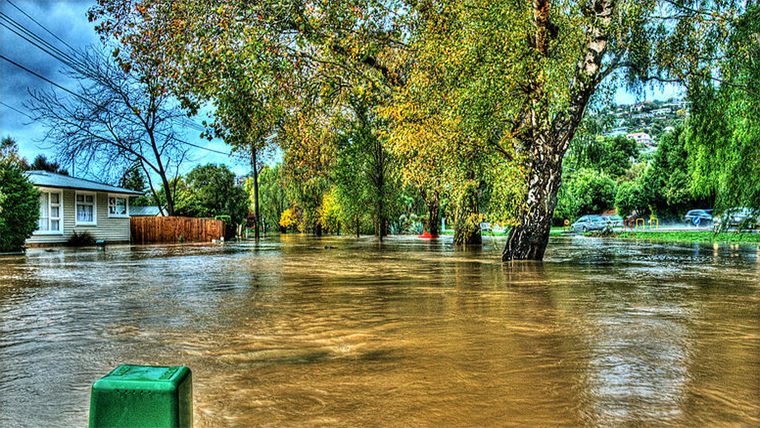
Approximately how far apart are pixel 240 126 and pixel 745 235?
30200 mm

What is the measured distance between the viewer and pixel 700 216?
4366 centimetres

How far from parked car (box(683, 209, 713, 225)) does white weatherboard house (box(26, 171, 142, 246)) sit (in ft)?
152

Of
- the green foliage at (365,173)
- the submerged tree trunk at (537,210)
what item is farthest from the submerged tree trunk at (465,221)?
the green foliage at (365,173)

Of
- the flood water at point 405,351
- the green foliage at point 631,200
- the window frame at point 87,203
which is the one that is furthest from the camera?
the green foliage at point 631,200

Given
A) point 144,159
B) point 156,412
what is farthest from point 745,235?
point 144,159

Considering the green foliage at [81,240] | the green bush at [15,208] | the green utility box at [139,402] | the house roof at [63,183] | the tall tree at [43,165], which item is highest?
the tall tree at [43,165]

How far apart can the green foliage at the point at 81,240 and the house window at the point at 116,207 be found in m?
2.10

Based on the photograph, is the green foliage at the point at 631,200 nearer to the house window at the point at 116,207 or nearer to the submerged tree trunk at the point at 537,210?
the submerged tree trunk at the point at 537,210

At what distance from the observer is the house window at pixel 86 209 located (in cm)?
2872

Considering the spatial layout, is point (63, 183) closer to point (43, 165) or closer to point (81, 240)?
point (81, 240)

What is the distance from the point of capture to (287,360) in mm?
4141

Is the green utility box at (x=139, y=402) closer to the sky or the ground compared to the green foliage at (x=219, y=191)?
closer to the ground

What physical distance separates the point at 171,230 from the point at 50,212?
27.9 feet

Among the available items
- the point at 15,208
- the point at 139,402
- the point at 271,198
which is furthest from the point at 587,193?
the point at 139,402
